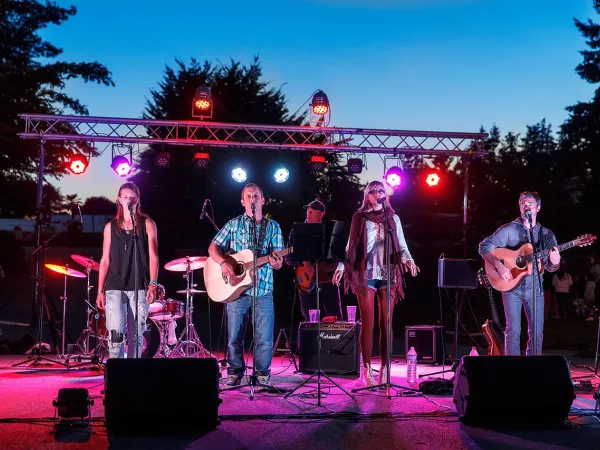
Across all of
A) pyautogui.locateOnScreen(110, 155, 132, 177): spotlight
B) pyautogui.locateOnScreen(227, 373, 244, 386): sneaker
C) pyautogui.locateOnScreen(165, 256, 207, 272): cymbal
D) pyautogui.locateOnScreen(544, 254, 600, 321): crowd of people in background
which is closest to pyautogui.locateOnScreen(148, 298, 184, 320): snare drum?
pyautogui.locateOnScreen(165, 256, 207, 272): cymbal

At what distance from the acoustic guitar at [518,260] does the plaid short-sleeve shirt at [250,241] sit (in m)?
2.42

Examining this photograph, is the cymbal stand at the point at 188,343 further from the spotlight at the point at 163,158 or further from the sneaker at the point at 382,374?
the spotlight at the point at 163,158

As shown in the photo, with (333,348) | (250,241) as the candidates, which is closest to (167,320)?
(333,348)

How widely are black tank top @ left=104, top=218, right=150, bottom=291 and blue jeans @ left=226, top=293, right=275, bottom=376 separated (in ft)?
3.65

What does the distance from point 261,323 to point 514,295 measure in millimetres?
2761

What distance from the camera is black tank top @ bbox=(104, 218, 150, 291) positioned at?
277 inches

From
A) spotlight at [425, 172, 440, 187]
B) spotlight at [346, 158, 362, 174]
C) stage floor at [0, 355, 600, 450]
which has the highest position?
spotlight at [346, 158, 362, 174]

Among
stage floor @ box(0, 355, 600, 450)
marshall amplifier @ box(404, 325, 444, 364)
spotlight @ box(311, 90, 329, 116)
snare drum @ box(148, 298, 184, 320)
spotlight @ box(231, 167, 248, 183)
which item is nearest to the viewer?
stage floor @ box(0, 355, 600, 450)

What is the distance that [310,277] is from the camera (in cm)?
1020

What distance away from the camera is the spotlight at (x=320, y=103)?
45.3 feet

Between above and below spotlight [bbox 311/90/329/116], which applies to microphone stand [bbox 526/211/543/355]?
below

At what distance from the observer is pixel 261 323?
7719mm

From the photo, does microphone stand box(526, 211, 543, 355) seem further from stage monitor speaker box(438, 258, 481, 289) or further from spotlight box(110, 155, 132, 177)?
spotlight box(110, 155, 132, 177)

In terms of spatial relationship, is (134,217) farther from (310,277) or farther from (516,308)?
(516,308)
